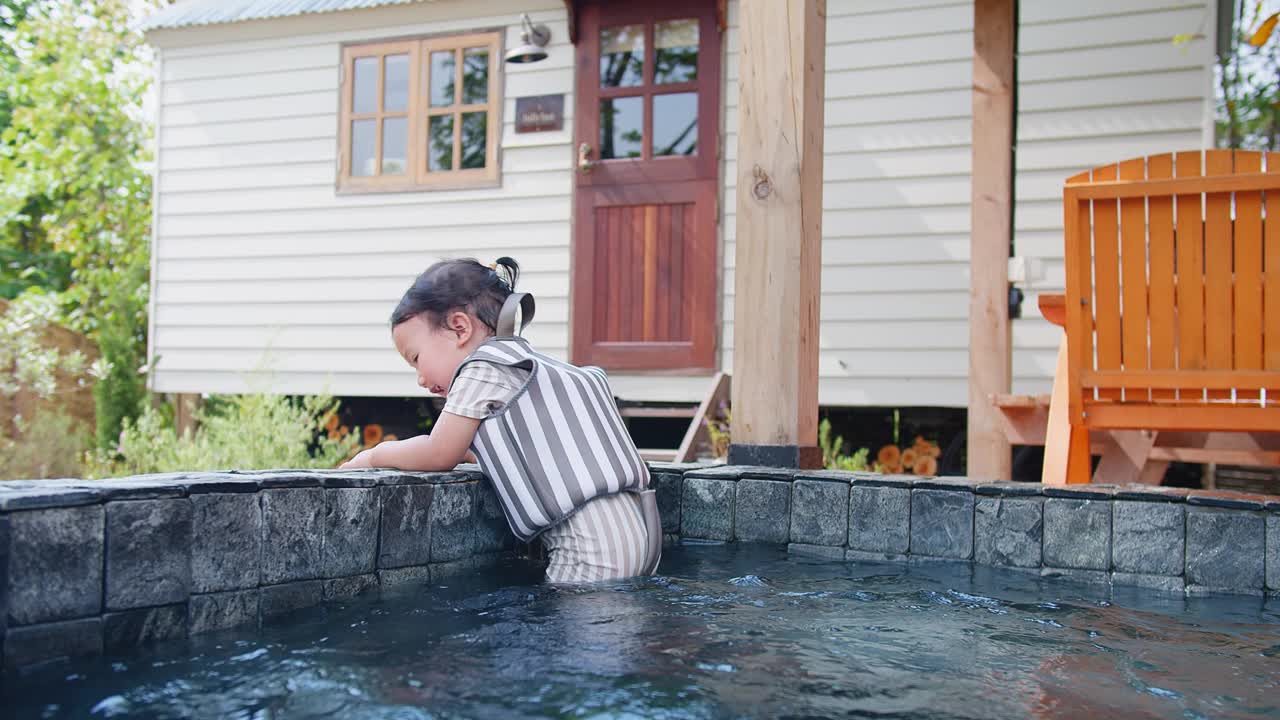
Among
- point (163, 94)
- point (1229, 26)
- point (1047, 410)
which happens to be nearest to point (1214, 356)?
point (1047, 410)

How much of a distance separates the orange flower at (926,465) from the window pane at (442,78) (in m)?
3.95

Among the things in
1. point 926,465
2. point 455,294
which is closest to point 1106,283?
point 455,294

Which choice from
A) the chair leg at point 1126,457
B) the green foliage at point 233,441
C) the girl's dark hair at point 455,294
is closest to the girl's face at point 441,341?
the girl's dark hair at point 455,294

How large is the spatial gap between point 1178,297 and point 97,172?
370 inches

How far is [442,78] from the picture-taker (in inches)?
265

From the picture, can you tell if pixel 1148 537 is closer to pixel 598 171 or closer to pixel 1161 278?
pixel 1161 278

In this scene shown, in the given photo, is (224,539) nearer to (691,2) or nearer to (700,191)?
(700,191)

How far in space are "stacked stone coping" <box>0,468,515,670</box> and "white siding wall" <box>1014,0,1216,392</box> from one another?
444 centimetres

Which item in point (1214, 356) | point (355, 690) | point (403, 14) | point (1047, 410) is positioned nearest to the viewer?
point (355, 690)

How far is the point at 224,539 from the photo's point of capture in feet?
5.17

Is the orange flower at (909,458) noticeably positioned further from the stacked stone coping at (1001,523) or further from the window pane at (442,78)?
the window pane at (442,78)

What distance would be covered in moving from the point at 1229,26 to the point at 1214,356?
4.54 meters

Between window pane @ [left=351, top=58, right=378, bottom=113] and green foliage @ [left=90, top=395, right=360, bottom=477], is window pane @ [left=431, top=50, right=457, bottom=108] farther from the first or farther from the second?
green foliage @ [left=90, top=395, right=360, bottom=477]

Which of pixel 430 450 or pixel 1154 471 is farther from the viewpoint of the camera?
pixel 1154 471
